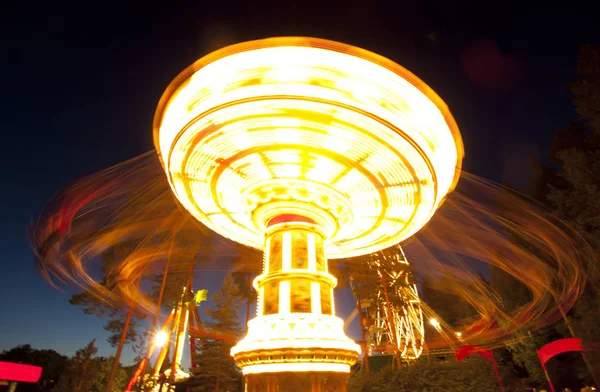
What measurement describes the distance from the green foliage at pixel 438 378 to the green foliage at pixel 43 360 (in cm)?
4089

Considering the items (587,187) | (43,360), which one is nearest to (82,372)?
(43,360)

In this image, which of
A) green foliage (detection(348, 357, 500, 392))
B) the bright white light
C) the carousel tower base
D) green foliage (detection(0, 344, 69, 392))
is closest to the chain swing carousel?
the carousel tower base

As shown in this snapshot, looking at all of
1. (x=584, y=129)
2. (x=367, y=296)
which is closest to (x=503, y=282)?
(x=584, y=129)

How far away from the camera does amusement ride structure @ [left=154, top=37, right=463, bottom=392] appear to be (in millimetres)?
7457

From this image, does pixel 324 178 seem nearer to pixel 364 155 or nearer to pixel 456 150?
pixel 364 155

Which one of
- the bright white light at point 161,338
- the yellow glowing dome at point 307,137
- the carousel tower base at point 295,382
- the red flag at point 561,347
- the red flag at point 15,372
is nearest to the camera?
the yellow glowing dome at point 307,137

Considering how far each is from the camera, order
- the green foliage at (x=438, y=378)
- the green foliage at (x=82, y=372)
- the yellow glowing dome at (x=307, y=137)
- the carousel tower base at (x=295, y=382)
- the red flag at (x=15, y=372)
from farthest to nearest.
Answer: the green foliage at (x=82, y=372)
the red flag at (x=15, y=372)
the green foliage at (x=438, y=378)
the carousel tower base at (x=295, y=382)
the yellow glowing dome at (x=307, y=137)

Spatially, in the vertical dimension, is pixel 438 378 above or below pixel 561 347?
below

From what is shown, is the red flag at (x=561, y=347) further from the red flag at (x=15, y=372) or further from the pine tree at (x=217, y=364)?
the red flag at (x=15, y=372)

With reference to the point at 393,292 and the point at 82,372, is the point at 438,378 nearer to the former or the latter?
the point at 393,292

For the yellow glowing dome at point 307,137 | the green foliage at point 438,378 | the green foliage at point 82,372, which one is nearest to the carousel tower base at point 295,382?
the green foliage at point 438,378

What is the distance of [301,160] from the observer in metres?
9.41

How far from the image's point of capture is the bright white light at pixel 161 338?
30030mm

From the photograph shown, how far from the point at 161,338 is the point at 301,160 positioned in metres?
27.9
